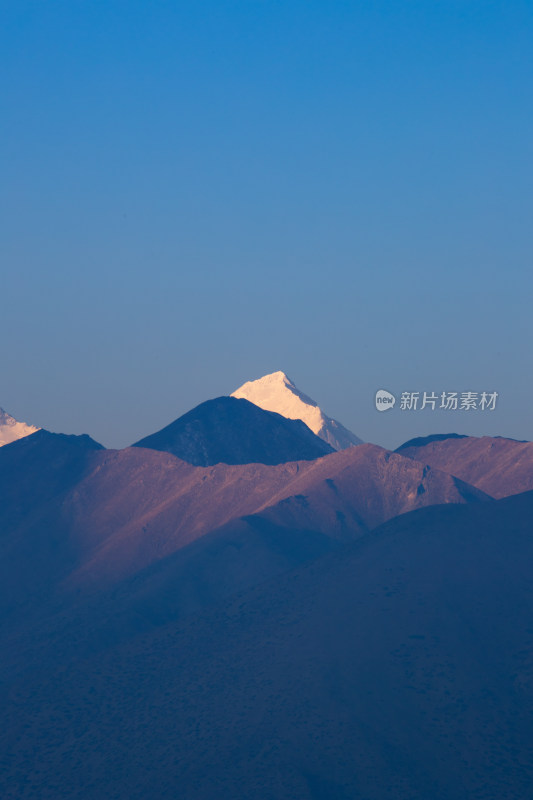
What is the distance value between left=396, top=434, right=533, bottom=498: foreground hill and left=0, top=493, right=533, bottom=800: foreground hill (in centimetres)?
4994

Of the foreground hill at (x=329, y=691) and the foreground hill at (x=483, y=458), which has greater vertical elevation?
the foreground hill at (x=483, y=458)

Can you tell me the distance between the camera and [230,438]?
17588 cm

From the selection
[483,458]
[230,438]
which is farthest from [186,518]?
[483,458]

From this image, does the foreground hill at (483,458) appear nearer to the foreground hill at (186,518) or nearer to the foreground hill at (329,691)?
the foreground hill at (186,518)

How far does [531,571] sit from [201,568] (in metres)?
40.6

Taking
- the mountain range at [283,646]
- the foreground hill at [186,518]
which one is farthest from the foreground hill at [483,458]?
the foreground hill at [186,518]

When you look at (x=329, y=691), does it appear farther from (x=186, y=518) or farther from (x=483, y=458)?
(x=483, y=458)

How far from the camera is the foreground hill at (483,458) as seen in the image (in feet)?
493

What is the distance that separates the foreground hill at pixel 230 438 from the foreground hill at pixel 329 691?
70112mm

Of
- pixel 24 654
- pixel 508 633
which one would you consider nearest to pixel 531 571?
pixel 508 633

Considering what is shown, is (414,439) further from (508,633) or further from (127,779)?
(127,779)

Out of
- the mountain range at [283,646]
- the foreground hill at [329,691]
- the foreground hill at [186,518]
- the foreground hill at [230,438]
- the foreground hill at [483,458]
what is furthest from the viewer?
the foreground hill at [230,438]

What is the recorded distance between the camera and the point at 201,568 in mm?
122500

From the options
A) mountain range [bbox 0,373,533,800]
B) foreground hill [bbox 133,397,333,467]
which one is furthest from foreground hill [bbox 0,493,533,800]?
foreground hill [bbox 133,397,333,467]
